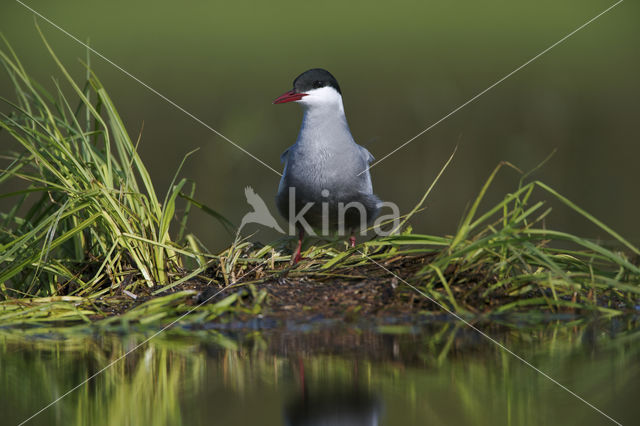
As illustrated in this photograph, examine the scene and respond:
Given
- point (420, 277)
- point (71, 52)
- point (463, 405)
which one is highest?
point (71, 52)

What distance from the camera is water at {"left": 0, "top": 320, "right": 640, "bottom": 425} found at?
2600mm

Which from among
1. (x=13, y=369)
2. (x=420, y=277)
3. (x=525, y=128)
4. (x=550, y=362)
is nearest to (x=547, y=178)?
(x=525, y=128)

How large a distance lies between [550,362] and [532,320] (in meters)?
0.80

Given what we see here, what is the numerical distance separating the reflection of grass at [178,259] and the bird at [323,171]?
0.36 meters

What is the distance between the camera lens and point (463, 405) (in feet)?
8.57

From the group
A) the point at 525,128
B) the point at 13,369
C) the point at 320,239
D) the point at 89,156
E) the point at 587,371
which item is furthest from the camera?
the point at 525,128

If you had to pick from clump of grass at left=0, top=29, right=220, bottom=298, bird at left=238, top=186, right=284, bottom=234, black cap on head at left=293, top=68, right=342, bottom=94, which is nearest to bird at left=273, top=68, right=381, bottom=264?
black cap on head at left=293, top=68, right=342, bottom=94

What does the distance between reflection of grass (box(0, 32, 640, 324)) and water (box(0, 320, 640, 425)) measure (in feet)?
1.37

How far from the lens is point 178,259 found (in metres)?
5.03

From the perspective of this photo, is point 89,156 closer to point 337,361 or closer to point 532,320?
point 337,361

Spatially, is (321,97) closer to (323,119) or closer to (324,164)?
(323,119)

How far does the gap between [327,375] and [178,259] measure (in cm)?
235

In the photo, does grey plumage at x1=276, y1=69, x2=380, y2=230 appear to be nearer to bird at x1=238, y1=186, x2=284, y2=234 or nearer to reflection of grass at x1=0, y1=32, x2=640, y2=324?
bird at x1=238, y1=186, x2=284, y2=234

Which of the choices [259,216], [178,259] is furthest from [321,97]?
[178,259]
